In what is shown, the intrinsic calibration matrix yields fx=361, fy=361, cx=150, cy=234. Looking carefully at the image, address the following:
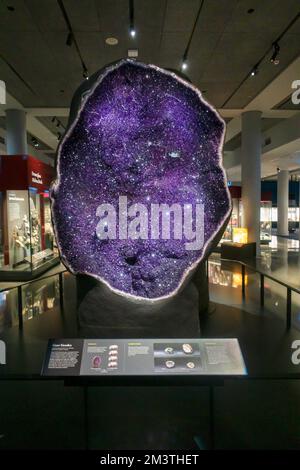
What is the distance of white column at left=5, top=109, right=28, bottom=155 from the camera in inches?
359

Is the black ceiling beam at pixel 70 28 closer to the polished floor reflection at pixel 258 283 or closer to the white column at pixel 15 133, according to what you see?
the white column at pixel 15 133

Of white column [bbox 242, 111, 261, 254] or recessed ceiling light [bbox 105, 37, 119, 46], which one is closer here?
recessed ceiling light [bbox 105, 37, 119, 46]

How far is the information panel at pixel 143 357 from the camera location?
185 cm

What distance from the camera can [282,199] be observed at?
18516mm

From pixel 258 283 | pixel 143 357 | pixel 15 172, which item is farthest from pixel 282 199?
pixel 143 357

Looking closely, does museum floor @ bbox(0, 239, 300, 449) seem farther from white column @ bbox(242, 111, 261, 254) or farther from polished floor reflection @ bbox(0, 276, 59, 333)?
white column @ bbox(242, 111, 261, 254)

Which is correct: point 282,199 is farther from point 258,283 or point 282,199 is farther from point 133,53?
point 133,53

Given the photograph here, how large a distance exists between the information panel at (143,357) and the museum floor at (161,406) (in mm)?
127

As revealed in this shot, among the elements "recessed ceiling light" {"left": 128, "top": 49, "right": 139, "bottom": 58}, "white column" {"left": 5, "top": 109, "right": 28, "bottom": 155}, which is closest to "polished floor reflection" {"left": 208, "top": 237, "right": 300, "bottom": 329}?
"recessed ceiling light" {"left": 128, "top": 49, "right": 139, "bottom": 58}

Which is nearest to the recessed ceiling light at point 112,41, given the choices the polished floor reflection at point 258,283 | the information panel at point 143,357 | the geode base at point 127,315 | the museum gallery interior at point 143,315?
the museum gallery interior at point 143,315

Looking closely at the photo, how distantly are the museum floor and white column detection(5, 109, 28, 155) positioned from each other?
681 centimetres

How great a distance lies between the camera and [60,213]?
2.35m

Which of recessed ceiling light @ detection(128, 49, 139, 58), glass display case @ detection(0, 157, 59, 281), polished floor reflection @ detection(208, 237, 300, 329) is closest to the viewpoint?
polished floor reflection @ detection(208, 237, 300, 329)

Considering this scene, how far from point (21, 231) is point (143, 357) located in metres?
6.68
